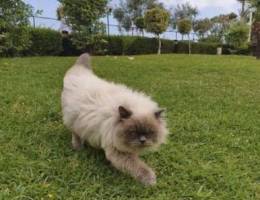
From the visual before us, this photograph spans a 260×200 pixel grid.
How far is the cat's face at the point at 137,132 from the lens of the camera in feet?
9.43

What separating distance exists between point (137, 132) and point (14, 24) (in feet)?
25.9

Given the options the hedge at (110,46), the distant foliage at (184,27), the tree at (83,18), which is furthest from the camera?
the distant foliage at (184,27)

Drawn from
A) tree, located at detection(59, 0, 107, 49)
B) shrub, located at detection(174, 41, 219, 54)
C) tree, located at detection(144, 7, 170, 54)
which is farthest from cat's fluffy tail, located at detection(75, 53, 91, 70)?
shrub, located at detection(174, 41, 219, 54)

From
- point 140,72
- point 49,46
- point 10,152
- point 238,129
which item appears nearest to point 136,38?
point 49,46

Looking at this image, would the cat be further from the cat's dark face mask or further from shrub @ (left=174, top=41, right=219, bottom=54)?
shrub @ (left=174, top=41, right=219, bottom=54)

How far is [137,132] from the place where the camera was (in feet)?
9.49

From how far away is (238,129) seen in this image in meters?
4.40

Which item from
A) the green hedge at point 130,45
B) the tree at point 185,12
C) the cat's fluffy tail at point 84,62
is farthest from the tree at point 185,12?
the cat's fluffy tail at point 84,62

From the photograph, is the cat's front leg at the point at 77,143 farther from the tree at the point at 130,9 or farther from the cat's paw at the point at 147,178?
the tree at the point at 130,9

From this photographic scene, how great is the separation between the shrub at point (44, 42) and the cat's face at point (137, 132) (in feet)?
32.4

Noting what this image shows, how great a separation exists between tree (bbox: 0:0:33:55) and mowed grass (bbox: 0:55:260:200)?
392 centimetres

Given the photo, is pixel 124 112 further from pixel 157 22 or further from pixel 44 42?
pixel 157 22

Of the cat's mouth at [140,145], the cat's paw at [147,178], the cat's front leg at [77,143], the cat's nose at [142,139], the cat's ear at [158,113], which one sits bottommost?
the cat's paw at [147,178]

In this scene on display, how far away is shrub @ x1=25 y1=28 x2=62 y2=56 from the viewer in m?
12.5
